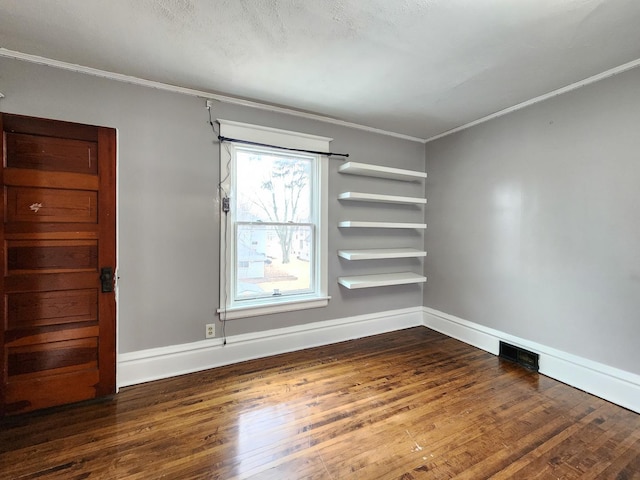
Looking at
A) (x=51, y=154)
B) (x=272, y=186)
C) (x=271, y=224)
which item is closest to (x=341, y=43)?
(x=272, y=186)

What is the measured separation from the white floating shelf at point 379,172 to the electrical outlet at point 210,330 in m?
2.06

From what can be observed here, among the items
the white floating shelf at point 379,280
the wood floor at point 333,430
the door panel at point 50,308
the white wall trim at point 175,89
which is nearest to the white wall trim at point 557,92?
the white wall trim at point 175,89

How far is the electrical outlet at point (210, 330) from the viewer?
2580 mm

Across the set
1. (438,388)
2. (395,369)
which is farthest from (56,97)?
(438,388)

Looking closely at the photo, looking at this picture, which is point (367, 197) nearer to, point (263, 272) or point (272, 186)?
point (272, 186)

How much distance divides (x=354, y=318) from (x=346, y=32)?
271 centimetres

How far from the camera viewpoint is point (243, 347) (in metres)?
2.71

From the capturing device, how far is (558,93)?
2.41 m

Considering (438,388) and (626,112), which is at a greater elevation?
(626,112)

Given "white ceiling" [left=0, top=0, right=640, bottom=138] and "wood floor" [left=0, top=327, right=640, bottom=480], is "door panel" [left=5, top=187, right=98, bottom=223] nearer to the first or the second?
"white ceiling" [left=0, top=0, right=640, bottom=138]

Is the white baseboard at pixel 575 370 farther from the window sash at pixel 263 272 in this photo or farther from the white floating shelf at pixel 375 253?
the window sash at pixel 263 272

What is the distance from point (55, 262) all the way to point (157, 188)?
864 millimetres

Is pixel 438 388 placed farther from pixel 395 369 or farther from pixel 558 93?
pixel 558 93

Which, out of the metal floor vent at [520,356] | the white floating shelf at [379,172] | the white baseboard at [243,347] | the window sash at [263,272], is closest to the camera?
the white baseboard at [243,347]
